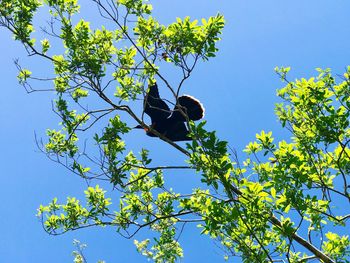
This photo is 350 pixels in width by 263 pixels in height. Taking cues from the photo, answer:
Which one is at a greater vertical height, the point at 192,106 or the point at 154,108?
the point at 154,108

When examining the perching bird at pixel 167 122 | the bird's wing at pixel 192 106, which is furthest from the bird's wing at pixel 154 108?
the bird's wing at pixel 192 106

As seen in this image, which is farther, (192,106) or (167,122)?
(167,122)

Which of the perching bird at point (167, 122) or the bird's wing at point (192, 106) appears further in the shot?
the perching bird at point (167, 122)

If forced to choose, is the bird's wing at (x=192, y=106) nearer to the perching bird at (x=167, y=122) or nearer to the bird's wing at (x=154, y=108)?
the perching bird at (x=167, y=122)

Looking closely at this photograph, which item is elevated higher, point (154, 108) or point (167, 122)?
point (154, 108)

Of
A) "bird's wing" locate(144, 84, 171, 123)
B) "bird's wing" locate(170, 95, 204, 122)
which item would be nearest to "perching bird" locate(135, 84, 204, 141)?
"bird's wing" locate(144, 84, 171, 123)

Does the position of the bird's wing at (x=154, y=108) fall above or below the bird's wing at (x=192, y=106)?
above

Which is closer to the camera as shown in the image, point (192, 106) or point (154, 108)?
point (192, 106)

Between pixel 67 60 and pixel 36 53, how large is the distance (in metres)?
0.62

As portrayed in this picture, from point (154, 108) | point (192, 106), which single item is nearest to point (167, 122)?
point (154, 108)

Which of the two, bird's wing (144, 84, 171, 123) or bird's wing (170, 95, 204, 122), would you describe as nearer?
bird's wing (170, 95, 204, 122)

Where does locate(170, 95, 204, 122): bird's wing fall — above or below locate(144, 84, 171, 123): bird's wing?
below

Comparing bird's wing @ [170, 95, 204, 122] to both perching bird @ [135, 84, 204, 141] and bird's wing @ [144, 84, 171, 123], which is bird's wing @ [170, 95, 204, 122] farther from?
bird's wing @ [144, 84, 171, 123]

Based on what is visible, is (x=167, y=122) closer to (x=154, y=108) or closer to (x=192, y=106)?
(x=154, y=108)
